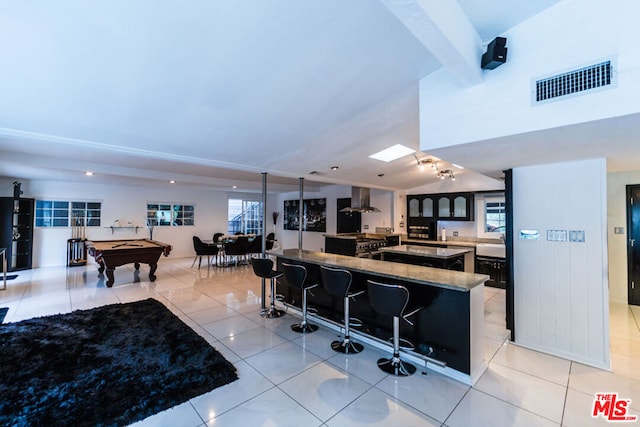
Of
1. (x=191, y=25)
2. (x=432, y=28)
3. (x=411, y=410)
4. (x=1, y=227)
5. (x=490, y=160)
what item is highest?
(x=191, y=25)

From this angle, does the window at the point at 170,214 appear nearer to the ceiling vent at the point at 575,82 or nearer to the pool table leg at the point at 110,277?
the pool table leg at the point at 110,277

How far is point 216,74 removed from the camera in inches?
92.4

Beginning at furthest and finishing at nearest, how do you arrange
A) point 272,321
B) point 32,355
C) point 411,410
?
point 272,321, point 32,355, point 411,410

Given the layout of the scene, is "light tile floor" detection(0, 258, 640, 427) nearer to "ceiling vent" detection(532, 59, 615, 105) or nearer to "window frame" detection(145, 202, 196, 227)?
"ceiling vent" detection(532, 59, 615, 105)

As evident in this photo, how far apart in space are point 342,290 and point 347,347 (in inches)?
26.4

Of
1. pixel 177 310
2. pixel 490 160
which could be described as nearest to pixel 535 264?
pixel 490 160

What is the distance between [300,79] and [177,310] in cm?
393

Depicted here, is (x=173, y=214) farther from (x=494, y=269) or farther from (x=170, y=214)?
(x=494, y=269)

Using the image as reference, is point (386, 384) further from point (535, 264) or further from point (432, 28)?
point (432, 28)

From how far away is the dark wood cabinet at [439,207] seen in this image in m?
6.55

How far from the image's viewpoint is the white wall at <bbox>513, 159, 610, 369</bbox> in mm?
2785

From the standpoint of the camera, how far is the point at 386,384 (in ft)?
7.98

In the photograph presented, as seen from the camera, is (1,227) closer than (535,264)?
No

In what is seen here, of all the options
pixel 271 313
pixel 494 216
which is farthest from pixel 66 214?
pixel 494 216
